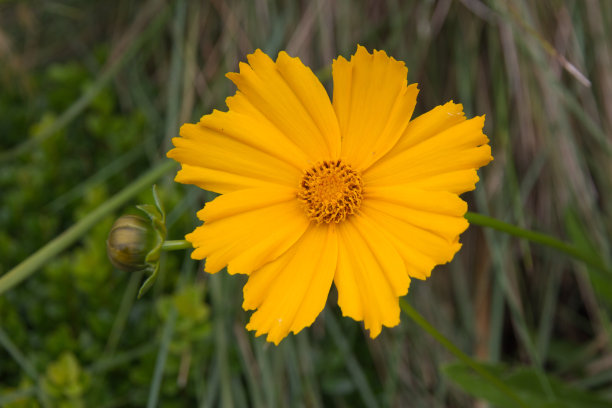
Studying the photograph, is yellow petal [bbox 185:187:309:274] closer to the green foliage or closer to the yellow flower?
the yellow flower

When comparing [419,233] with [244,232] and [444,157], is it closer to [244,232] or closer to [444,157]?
[444,157]

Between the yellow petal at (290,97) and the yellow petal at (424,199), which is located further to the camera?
the yellow petal at (290,97)

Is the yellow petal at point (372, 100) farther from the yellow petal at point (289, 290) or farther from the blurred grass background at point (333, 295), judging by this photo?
the blurred grass background at point (333, 295)

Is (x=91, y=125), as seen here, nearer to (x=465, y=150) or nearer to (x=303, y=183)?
(x=303, y=183)

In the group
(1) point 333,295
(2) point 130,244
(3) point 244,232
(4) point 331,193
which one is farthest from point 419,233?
(1) point 333,295

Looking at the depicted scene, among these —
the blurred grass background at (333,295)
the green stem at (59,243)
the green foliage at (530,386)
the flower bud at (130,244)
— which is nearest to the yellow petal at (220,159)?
the flower bud at (130,244)

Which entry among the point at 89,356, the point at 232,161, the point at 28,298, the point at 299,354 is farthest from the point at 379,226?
the point at 28,298
